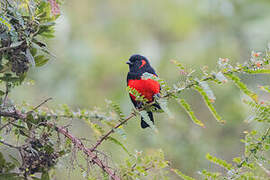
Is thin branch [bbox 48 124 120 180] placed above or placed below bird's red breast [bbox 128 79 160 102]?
below

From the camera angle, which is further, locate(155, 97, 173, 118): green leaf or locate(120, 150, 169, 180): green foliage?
locate(120, 150, 169, 180): green foliage

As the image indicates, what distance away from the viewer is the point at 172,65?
20.6 ft

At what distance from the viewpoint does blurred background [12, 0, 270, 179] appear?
5871 mm

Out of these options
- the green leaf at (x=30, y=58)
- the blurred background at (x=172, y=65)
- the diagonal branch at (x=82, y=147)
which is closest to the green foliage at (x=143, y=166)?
the diagonal branch at (x=82, y=147)

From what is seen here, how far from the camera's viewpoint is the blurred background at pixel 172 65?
5.87 meters

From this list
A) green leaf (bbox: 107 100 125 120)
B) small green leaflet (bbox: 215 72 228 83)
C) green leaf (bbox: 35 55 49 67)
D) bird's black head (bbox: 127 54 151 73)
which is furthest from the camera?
bird's black head (bbox: 127 54 151 73)

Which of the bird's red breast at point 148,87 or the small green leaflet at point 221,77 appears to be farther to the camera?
the bird's red breast at point 148,87

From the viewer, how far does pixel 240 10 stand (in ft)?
22.4

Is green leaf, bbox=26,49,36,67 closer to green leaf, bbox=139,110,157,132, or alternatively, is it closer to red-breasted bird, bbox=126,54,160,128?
green leaf, bbox=139,110,157,132

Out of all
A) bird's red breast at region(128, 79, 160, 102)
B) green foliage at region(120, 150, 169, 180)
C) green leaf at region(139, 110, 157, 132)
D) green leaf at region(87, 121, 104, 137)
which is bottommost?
green foliage at region(120, 150, 169, 180)

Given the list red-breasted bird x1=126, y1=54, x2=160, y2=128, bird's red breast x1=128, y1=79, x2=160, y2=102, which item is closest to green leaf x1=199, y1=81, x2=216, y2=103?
red-breasted bird x1=126, y1=54, x2=160, y2=128

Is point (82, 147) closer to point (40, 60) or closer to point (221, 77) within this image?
point (40, 60)

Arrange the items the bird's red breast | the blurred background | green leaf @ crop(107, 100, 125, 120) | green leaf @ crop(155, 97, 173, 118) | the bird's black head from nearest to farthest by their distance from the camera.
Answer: green leaf @ crop(155, 97, 173, 118), green leaf @ crop(107, 100, 125, 120), the bird's red breast, the bird's black head, the blurred background

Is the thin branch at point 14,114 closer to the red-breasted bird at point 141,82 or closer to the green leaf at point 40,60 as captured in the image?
the green leaf at point 40,60
